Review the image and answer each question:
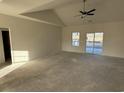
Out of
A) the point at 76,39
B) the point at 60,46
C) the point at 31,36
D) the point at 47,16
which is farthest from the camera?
the point at 60,46

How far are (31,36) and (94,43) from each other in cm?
525

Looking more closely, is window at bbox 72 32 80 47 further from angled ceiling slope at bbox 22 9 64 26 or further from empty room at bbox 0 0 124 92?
angled ceiling slope at bbox 22 9 64 26

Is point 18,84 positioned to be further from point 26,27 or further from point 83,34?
point 83,34

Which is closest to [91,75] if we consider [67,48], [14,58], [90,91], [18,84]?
[90,91]

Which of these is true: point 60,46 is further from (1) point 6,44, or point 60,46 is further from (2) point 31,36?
(1) point 6,44

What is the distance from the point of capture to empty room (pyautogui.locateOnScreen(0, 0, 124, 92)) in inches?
121

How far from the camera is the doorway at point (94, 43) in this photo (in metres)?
7.51

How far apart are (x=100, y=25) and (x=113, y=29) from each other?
3.31 ft

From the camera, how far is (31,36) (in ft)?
19.1

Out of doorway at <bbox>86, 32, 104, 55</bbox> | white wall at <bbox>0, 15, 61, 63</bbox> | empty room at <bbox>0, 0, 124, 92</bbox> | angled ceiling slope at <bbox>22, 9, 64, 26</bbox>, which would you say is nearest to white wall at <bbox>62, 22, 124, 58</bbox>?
empty room at <bbox>0, 0, 124, 92</bbox>

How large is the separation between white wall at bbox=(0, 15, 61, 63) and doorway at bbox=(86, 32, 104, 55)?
10.0 feet

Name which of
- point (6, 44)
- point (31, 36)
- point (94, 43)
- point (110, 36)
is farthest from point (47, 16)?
point (110, 36)

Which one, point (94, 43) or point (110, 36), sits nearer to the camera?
point (110, 36)

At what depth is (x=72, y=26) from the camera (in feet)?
28.7
